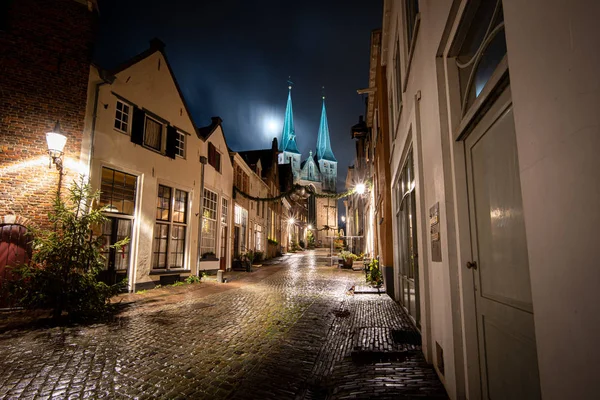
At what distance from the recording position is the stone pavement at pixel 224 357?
312cm

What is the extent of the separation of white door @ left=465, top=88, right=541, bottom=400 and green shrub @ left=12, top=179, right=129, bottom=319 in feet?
21.1

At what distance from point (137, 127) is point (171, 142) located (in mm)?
1637

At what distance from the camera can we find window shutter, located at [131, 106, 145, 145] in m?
9.66

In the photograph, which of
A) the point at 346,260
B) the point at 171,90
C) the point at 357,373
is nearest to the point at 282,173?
the point at 346,260

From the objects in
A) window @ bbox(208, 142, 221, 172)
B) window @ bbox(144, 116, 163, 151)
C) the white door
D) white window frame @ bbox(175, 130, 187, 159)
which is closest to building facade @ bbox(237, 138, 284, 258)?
window @ bbox(208, 142, 221, 172)

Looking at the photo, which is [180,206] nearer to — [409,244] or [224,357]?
[224,357]

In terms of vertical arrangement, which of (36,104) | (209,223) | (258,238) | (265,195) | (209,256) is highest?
(265,195)

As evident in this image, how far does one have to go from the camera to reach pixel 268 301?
26.6ft

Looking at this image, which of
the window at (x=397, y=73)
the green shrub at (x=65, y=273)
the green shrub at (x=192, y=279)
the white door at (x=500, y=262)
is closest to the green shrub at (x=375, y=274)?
the window at (x=397, y=73)

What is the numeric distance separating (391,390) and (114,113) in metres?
9.73

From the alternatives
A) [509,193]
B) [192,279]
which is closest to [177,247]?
[192,279]

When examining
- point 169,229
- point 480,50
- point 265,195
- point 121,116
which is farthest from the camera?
point 265,195

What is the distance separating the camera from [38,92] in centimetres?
746

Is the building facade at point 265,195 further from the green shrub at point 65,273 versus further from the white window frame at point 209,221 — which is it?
the green shrub at point 65,273
